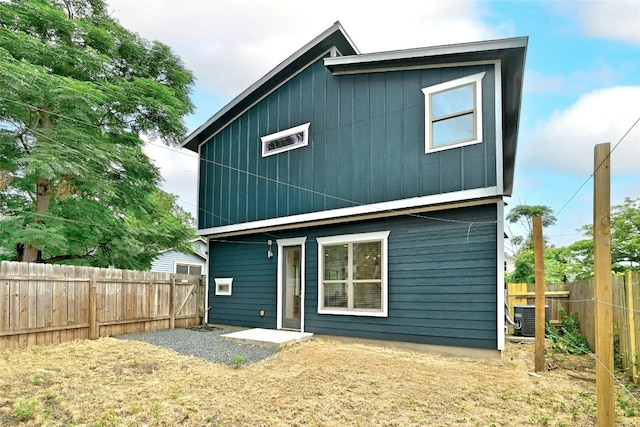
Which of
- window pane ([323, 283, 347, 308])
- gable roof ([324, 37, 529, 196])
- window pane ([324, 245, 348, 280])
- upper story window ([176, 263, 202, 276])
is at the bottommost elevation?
upper story window ([176, 263, 202, 276])

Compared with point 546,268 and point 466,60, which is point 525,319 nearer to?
point 466,60

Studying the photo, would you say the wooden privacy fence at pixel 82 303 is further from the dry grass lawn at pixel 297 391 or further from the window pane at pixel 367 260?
the window pane at pixel 367 260

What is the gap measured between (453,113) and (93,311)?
798cm

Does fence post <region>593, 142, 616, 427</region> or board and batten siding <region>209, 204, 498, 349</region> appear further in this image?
board and batten siding <region>209, 204, 498, 349</region>

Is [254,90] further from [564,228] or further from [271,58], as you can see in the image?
[564,228]

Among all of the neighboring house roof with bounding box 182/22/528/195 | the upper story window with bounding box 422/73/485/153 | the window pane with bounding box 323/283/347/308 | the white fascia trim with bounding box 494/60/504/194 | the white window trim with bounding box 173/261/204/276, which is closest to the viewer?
the white fascia trim with bounding box 494/60/504/194

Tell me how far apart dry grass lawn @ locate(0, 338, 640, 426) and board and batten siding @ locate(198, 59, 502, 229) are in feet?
9.52

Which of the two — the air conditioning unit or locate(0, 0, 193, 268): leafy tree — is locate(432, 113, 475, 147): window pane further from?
locate(0, 0, 193, 268): leafy tree

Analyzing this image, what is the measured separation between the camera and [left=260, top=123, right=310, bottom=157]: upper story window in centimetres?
859

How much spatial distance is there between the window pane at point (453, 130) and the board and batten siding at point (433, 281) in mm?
1193

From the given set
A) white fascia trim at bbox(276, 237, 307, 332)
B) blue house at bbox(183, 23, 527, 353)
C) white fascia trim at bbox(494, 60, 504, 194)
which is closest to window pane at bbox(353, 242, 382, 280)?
blue house at bbox(183, 23, 527, 353)

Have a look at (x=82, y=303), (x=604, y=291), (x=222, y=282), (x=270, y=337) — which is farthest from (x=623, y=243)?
(x=82, y=303)

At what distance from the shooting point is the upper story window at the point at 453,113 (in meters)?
6.34

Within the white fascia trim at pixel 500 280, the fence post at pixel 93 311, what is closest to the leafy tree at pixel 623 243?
the white fascia trim at pixel 500 280
